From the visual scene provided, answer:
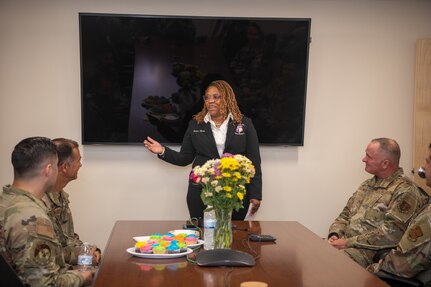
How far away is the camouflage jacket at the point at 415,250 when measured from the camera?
264 centimetres

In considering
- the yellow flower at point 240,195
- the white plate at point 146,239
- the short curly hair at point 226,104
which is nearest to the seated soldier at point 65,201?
the white plate at point 146,239

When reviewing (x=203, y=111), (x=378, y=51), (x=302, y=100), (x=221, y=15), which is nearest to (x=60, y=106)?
(x=203, y=111)

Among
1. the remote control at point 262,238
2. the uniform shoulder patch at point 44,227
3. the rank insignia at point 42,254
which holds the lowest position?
the remote control at point 262,238

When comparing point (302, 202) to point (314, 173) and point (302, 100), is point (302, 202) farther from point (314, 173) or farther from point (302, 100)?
point (302, 100)

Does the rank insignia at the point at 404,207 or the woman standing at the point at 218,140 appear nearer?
the rank insignia at the point at 404,207

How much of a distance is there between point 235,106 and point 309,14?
1.24m

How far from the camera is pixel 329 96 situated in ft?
17.0

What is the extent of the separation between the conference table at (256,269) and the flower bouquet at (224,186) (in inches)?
7.2

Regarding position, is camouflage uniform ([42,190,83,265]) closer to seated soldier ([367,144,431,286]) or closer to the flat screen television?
seated soldier ([367,144,431,286])

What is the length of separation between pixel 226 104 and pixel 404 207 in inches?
67.1

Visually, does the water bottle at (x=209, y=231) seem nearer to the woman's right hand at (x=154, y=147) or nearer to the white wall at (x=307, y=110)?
the woman's right hand at (x=154, y=147)

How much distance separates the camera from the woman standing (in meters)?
4.39

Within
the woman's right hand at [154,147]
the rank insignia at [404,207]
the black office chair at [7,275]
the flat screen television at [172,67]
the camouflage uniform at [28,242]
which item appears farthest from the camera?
the flat screen television at [172,67]

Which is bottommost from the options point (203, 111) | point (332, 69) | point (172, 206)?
point (172, 206)
